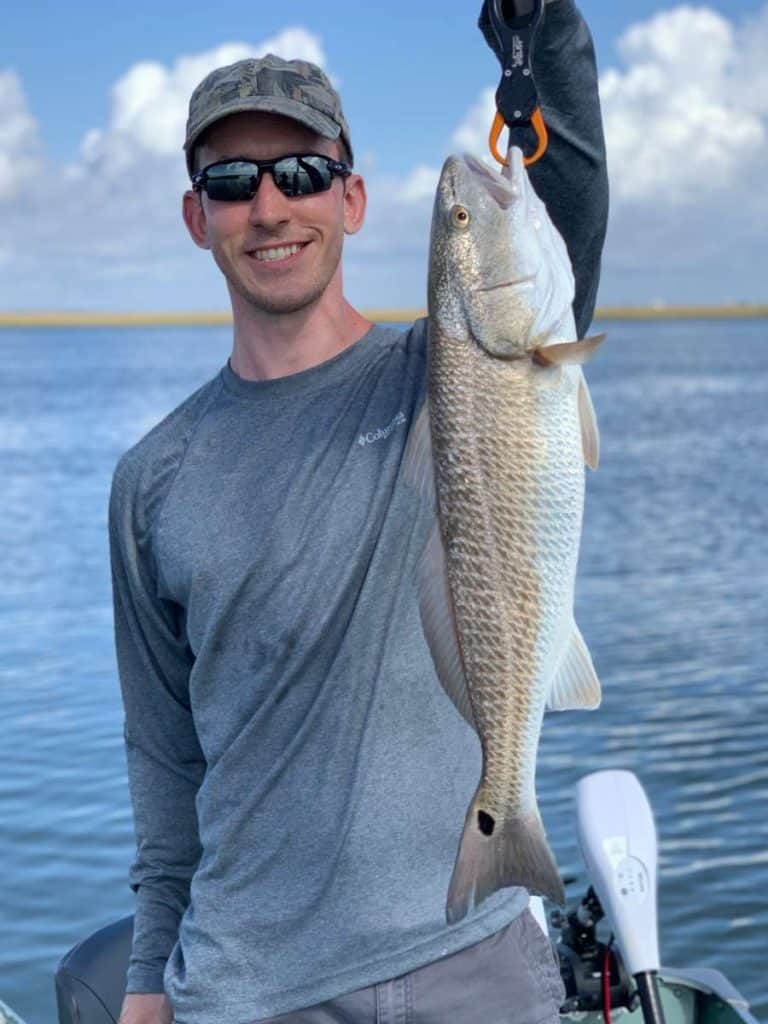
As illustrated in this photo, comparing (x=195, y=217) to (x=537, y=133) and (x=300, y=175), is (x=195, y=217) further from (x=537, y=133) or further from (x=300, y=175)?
(x=537, y=133)

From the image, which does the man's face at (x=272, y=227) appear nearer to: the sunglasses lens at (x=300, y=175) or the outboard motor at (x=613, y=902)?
the sunglasses lens at (x=300, y=175)

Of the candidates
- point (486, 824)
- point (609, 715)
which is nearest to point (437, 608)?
point (486, 824)

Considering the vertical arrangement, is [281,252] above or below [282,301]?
above

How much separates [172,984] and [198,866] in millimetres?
320

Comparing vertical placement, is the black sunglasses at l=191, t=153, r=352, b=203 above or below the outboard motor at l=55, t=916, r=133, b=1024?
above

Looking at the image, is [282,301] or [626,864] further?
[626,864]

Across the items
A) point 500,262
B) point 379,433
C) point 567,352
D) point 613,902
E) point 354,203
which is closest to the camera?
point 567,352

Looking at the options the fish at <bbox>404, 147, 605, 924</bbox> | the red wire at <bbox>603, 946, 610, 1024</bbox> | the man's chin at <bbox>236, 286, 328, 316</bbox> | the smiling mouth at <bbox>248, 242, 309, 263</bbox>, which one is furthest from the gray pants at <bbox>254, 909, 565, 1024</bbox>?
the red wire at <bbox>603, 946, 610, 1024</bbox>

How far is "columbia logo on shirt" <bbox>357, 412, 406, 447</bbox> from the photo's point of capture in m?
2.96

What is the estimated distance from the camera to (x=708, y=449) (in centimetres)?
3384

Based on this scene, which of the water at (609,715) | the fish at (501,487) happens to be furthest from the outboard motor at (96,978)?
the water at (609,715)

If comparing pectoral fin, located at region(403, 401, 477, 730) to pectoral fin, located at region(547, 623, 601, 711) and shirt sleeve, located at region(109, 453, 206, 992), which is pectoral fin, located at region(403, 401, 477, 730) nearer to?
pectoral fin, located at region(547, 623, 601, 711)

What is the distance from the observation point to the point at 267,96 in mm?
2998

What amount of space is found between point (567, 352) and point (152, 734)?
144 centimetres
